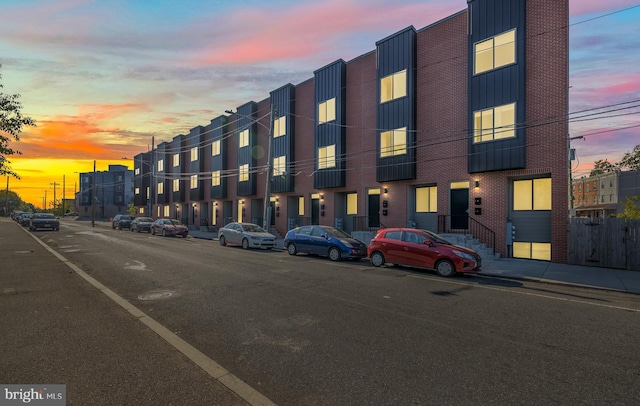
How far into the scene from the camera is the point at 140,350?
4574 mm

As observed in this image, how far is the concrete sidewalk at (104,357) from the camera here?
347 centimetres

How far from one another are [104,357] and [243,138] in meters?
31.5

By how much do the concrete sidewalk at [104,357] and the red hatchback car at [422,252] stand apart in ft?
28.3

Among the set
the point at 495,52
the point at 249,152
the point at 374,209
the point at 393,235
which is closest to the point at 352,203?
the point at 374,209

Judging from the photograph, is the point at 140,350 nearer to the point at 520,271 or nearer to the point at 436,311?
the point at 436,311

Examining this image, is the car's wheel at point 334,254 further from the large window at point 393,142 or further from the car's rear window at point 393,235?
the large window at point 393,142

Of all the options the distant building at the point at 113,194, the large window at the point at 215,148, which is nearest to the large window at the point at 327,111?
the large window at the point at 215,148

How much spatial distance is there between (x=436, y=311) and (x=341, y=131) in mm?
18509

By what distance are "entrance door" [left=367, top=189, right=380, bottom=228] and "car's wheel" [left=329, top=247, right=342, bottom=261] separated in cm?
792

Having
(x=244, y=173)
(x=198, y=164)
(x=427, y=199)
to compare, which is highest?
(x=198, y=164)

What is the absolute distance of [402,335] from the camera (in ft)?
17.4

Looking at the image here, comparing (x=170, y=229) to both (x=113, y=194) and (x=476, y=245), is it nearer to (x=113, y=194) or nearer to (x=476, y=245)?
(x=476, y=245)

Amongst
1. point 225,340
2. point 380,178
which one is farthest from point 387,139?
point 225,340

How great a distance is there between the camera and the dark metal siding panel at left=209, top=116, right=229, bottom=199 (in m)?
37.3
